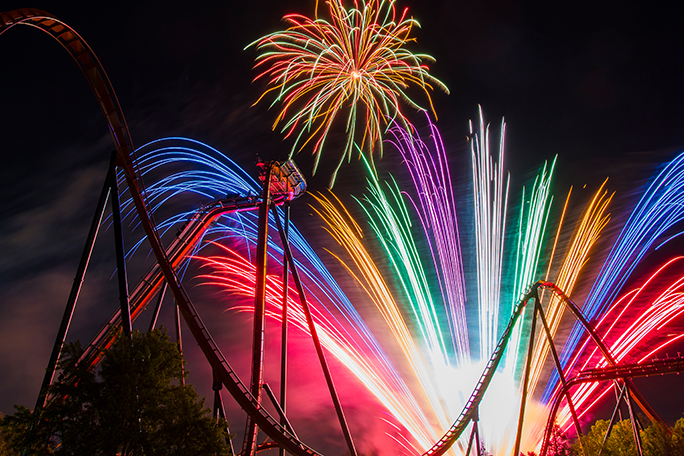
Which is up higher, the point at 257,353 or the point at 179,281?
the point at 179,281

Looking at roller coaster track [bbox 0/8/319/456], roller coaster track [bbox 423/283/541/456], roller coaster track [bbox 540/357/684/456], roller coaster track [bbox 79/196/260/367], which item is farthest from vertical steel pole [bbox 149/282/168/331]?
roller coaster track [bbox 540/357/684/456]

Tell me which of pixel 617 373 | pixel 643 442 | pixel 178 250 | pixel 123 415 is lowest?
pixel 123 415

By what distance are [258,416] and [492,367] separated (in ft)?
48.5

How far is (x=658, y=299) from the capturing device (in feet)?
71.2

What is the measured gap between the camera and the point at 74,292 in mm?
14414

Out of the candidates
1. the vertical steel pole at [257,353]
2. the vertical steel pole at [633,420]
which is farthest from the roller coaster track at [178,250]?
the vertical steel pole at [633,420]

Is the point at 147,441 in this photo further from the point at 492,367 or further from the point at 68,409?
the point at 492,367

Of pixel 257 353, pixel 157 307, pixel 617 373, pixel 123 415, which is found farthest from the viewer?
pixel 617 373

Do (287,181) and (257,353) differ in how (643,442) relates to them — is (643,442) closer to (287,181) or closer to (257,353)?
(257,353)

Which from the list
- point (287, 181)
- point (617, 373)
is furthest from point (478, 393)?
point (287, 181)

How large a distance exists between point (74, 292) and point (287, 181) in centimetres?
1065

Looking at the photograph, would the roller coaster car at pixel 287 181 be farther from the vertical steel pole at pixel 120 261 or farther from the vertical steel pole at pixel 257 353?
the vertical steel pole at pixel 120 261

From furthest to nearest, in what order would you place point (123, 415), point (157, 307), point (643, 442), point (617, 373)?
point (643, 442)
point (617, 373)
point (157, 307)
point (123, 415)

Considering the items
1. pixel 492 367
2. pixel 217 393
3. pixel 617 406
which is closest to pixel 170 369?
pixel 217 393
